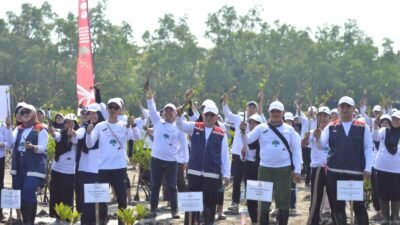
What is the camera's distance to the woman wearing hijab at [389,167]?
1102 cm

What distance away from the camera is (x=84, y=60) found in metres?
23.3

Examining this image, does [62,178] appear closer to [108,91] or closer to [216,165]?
[216,165]

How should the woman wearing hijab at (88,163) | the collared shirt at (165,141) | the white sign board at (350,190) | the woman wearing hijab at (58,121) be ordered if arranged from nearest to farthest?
Result: the white sign board at (350,190)
the woman wearing hijab at (88,163)
the collared shirt at (165,141)
the woman wearing hijab at (58,121)

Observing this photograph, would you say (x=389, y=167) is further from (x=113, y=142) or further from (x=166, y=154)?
(x=113, y=142)

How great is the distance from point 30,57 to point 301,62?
702 inches

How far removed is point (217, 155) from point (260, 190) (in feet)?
4.44

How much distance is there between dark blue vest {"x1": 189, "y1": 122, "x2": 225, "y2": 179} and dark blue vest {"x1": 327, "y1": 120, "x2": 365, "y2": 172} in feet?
5.55

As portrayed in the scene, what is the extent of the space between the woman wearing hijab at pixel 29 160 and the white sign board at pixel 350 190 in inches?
168

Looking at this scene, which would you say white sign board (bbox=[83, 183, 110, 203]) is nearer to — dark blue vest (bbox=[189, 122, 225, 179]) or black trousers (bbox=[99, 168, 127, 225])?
black trousers (bbox=[99, 168, 127, 225])

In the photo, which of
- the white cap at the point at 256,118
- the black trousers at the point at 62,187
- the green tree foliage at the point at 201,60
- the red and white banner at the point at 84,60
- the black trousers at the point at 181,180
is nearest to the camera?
the white cap at the point at 256,118

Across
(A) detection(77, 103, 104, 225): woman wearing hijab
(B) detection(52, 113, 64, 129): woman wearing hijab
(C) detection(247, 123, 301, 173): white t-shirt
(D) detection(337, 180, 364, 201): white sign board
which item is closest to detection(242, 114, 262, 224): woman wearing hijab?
(C) detection(247, 123, 301, 173): white t-shirt

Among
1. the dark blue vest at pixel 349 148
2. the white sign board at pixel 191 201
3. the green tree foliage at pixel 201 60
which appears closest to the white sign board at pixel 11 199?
the white sign board at pixel 191 201

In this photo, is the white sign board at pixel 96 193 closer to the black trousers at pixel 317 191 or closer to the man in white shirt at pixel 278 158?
the man in white shirt at pixel 278 158

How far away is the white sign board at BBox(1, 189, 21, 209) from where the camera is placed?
9.91 meters
